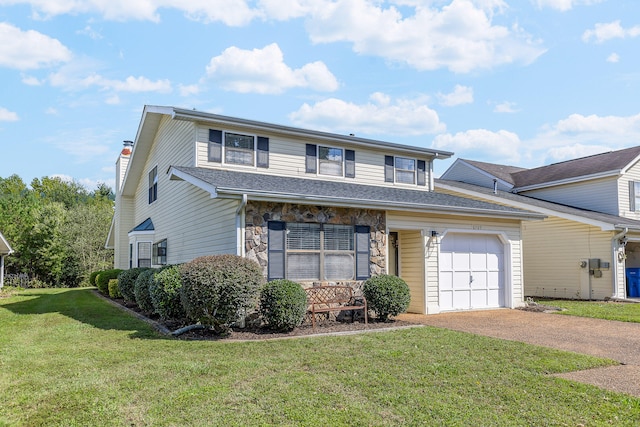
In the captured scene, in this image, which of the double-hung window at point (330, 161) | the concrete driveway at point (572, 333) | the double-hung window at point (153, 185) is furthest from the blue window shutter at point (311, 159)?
the double-hung window at point (153, 185)

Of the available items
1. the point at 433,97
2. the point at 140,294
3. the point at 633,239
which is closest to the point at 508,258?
the point at 433,97

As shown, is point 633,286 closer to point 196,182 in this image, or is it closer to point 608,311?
point 608,311

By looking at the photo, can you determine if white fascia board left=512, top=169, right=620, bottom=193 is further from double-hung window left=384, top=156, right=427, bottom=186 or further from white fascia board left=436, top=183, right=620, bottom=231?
double-hung window left=384, top=156, right=427, bottom=186

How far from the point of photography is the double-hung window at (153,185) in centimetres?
1727

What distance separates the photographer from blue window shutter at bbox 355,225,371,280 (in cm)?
1063

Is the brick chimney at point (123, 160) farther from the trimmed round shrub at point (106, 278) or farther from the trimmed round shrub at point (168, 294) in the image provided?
the trimmed round shrub at point (168, 294)

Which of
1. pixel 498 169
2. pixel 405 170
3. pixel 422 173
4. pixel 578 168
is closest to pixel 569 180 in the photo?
pixel 578 168

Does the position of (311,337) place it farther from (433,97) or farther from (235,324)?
(433,97)

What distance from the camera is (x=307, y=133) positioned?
13.5 m

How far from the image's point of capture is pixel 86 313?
12.2m

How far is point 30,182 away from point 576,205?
54.4m

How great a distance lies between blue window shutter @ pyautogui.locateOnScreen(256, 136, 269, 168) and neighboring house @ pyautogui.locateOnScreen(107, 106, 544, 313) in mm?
31

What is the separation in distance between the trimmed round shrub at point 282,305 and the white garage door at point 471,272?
4869mm

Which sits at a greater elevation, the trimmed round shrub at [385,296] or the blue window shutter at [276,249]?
the blue window shutter at [276,249]
